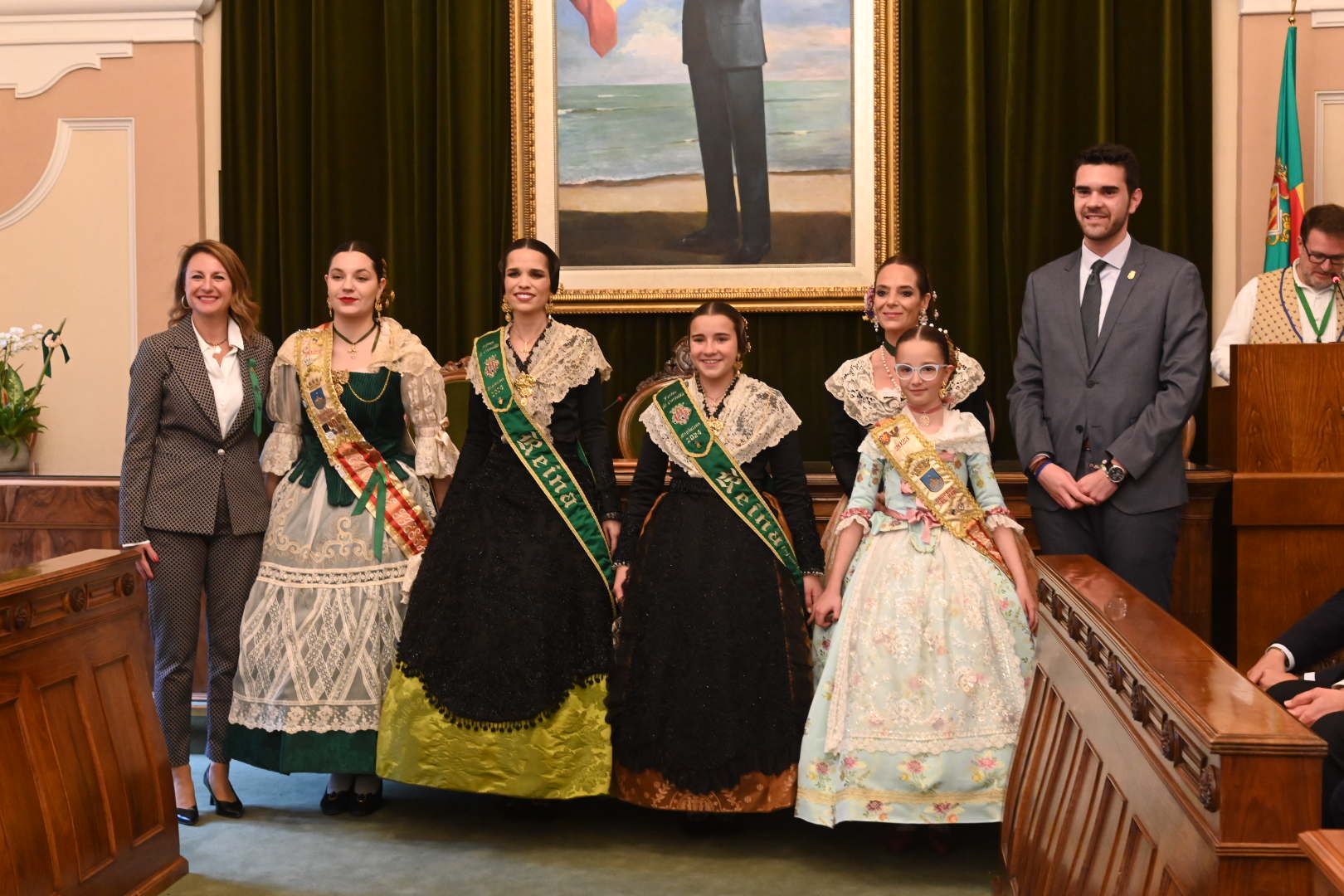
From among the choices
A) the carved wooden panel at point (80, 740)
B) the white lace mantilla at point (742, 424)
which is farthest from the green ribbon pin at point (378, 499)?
the white lace mantilla at point (742, 424)

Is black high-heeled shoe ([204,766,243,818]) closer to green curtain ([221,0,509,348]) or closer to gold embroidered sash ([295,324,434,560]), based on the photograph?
gold embroidered sash ([295,324,434,560])

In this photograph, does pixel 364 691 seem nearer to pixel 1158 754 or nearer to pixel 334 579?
pixel 334 579

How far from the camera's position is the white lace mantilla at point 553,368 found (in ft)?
11.0

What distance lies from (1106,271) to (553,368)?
1.36 metres

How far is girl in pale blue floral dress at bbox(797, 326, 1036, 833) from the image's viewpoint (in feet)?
9.59

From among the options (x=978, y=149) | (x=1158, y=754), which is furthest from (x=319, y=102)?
(x=1158, y=754)

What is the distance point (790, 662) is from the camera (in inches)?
124

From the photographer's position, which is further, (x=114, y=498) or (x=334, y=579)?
(x=114, y=498)

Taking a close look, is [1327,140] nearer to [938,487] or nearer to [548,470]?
[938,487]

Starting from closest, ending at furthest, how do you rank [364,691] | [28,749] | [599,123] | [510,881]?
1. [28,749]
2. [510,881]
3. [364,691]
4. [599,123]

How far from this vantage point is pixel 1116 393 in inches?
125

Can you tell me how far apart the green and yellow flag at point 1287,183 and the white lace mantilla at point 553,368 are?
244 centimetres

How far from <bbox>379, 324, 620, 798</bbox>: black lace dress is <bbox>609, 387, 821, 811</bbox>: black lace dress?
0.28ft

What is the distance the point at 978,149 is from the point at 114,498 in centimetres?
312
